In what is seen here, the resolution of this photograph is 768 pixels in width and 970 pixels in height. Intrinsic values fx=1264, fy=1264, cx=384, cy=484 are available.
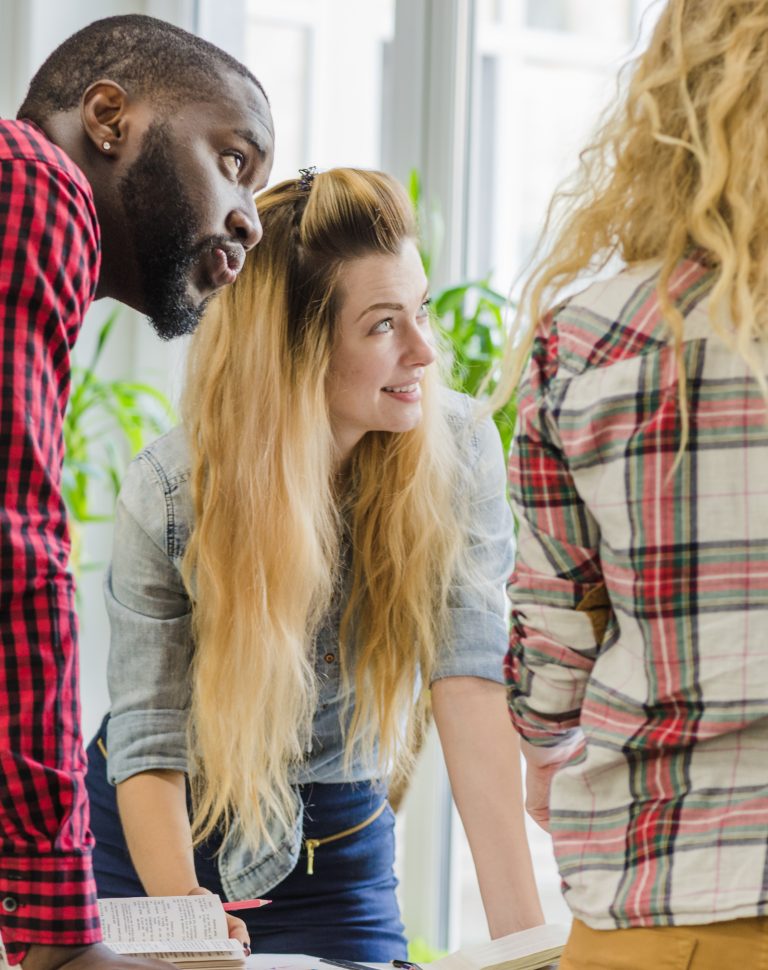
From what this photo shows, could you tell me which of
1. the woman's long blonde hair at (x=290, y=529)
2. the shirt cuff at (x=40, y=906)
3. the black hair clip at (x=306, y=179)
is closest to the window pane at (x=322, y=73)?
the black hair clip at (x=306, y=179)

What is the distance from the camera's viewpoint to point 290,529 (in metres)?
1.66

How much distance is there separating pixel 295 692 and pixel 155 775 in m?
0.21

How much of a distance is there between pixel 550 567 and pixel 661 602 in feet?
0.39

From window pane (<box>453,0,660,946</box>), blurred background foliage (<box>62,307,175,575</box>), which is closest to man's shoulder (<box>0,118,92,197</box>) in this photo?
window pane (<box>453,0,660,946</box>)

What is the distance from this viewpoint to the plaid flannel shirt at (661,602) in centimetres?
88

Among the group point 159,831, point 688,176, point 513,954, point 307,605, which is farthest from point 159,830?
point 688,176

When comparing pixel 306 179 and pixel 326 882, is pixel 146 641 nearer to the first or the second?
pixel 326 882

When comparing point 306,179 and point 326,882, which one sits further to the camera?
point 306,179

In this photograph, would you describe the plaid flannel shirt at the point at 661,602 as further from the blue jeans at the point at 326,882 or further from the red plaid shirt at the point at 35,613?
the blue jeans at the point at 326,882

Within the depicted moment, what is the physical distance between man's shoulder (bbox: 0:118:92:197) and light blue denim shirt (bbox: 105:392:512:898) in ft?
2.29

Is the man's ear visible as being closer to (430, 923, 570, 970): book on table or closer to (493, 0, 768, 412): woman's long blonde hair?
(493, 0, 768, 412): woman's long blonde hair

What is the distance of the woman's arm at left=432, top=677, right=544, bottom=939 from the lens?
1.58 metres

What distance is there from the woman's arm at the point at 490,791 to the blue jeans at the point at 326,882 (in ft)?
0.51

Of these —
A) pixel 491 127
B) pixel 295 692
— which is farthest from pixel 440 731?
pixel 491 127
